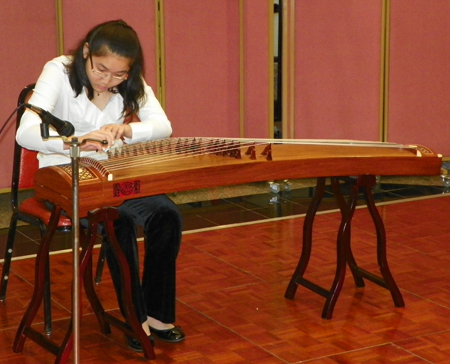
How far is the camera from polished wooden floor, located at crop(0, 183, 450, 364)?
2652 mm

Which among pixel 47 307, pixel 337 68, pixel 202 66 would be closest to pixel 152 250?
pixel 47 307

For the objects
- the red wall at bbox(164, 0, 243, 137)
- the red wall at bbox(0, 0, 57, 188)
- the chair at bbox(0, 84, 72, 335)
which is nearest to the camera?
the chair at bbox(0, 84, 72, 335)

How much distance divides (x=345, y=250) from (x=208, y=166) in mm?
806

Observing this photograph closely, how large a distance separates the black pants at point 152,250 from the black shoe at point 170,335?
5cm

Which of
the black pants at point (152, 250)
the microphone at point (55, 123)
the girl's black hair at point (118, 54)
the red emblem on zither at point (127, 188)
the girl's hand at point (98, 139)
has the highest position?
the girl's black hair at point (118, 54)

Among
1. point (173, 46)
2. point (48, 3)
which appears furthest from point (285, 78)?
point (48, 3)

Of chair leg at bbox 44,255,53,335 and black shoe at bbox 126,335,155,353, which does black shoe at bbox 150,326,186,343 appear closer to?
black shoe at bbox 126,335,155,353

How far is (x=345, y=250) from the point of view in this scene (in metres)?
3.01

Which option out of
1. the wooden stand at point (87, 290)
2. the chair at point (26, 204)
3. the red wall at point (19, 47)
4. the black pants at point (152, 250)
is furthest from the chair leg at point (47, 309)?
the red wall at point (19, 47)

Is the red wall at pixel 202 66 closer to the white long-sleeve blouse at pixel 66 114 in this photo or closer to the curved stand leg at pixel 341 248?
the white long-sleeve blouse at pixel 66 114

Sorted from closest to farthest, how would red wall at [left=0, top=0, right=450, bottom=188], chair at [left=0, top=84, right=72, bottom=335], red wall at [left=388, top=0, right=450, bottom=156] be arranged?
chair at [left=0, top=84, right=72, bottom=335]
red wall at [left=0, top=0, right=450, bottom=188]
red wall at [left=388, top=0, right=450, bottom=156]

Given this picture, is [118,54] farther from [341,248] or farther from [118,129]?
[341,248]

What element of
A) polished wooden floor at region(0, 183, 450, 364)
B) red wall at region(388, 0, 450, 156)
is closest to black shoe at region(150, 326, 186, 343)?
polished wooden floor at region(0, 183, 450, 364)

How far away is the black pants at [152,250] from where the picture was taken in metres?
2.56
